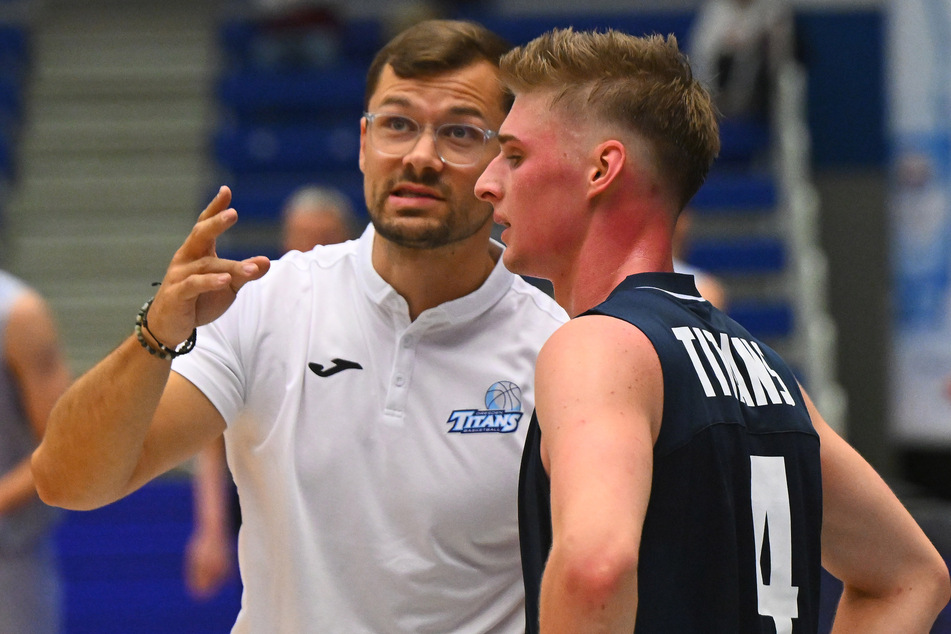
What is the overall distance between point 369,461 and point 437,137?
648 mm

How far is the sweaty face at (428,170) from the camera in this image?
2332mm

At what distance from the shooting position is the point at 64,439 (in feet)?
6.79

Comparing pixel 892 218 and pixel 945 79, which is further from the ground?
pixel 945 79

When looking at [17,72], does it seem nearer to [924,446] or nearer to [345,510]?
[924,446]

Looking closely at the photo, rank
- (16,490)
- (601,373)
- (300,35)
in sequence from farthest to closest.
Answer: (300,35), (16,490), (601,373)

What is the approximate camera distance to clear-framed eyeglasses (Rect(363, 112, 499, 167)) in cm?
237

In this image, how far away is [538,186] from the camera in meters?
1.82

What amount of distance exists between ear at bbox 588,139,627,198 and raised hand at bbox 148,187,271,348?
563 millimetres

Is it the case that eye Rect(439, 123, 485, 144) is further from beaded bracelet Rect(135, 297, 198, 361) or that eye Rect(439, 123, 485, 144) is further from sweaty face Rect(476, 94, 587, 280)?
beaded bracelet Rect(135, 297, 198, 361)

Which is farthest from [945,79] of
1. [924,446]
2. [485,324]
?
[485,324]

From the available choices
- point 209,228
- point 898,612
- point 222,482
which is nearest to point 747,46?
point 222,482

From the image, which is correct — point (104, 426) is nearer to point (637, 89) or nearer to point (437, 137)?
point (437, 137)

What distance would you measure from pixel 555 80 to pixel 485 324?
27.7 inches

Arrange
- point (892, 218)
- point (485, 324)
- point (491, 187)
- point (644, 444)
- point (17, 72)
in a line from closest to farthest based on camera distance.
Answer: point (644, 444), point (491, 187), point (485, 324), point (892, 218), point (17, 72)
